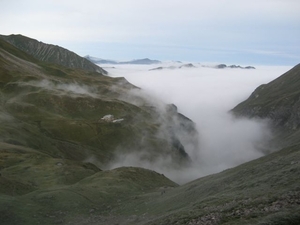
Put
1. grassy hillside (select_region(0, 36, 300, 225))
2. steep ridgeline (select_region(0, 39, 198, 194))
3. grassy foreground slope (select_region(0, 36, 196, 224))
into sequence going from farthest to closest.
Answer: steep ridgeline (select_region(0, 39, 198, 194))
grassy foreground slope (select_region(0, 36, 196, 224))
grassy hillside (select_region(0, 36, 300, 225))

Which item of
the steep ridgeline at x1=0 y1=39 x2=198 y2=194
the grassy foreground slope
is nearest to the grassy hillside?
the grassy foreground slope

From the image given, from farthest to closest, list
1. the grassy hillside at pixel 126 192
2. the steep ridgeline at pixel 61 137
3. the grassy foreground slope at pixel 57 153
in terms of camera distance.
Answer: the steep ridgeline at pixel 61 137
the grassy foreground slope at pixel 57 153
the grassy hillside at pixel 126 192

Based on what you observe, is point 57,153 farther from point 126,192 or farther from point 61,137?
point 126,192

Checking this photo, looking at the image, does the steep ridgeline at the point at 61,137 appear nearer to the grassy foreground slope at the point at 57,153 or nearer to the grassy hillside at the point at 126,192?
the grassy foreground slope at the point at 57,153

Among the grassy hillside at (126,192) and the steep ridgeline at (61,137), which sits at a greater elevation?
the steep ridgeline at (61,137)

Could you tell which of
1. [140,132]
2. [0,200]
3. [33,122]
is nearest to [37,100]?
[33,122]

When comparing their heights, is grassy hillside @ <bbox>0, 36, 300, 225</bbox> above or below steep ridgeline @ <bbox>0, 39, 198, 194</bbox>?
below

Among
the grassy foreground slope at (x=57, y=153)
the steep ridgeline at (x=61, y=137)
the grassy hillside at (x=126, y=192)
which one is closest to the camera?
the grassy hillside at (x=126, y=192)

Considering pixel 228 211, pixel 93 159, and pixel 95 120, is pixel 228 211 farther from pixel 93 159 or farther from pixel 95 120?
pixel 95 120

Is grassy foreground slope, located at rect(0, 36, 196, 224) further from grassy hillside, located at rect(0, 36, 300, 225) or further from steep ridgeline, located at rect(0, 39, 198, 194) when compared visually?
grassy hillside, located at rect(0, 36, 300, 225)

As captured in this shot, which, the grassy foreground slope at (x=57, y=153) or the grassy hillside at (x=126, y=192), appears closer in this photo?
the grassy hillside at (x=126, y=192)

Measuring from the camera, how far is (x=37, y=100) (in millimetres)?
189750

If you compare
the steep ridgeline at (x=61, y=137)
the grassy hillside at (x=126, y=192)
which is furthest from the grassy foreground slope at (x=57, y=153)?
the grassy hillside at (x=126, y=192)

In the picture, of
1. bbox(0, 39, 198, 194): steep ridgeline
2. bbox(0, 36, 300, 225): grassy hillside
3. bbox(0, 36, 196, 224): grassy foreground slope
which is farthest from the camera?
bbox(0, 39, 198, 194): steep ridgeline
